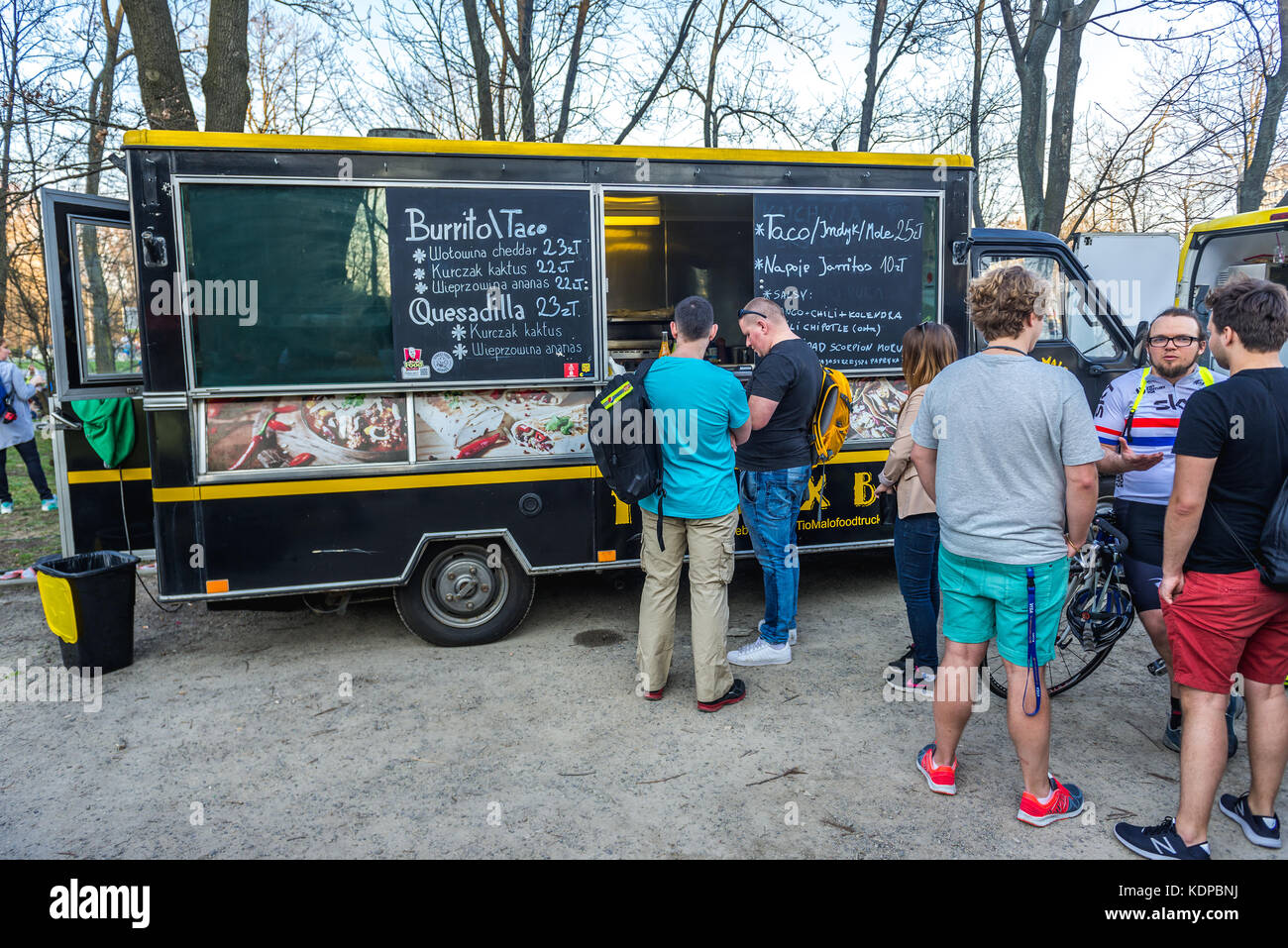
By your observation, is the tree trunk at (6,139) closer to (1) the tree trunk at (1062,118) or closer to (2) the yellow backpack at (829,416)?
(2) the yellow backpack at (829,416)

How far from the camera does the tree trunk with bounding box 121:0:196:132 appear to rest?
8.17m

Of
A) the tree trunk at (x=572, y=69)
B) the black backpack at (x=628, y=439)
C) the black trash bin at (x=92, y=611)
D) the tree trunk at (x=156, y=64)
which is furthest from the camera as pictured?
the tree trunk at (x=572, y=69)

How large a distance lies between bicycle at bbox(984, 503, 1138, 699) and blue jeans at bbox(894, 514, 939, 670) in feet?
0.96

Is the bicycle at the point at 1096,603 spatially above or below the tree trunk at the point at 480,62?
below

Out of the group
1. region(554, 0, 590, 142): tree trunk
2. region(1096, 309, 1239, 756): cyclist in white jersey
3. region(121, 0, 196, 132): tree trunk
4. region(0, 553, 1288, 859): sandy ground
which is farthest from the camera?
region(554, 0, 590, 142): tree trunk

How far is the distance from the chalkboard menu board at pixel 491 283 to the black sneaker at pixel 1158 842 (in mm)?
3236

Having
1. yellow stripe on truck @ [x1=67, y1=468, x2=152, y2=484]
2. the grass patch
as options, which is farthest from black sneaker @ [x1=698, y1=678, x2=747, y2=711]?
the grass patch

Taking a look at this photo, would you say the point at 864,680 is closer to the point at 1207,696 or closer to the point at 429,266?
the point at 1207,696

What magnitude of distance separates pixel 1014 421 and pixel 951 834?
145cm

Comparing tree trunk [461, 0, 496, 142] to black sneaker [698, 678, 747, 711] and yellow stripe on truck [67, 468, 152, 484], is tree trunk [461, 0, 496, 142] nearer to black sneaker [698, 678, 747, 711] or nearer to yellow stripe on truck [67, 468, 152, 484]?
yellow stripe on truck [67, 468, 152, 484]

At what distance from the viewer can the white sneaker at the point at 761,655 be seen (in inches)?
182

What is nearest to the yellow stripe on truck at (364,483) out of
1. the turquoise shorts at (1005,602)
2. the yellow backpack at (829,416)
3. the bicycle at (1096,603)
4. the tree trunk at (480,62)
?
the yellow backpack at (829,416)

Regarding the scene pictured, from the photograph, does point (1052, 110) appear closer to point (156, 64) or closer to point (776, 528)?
point (776, 528)
